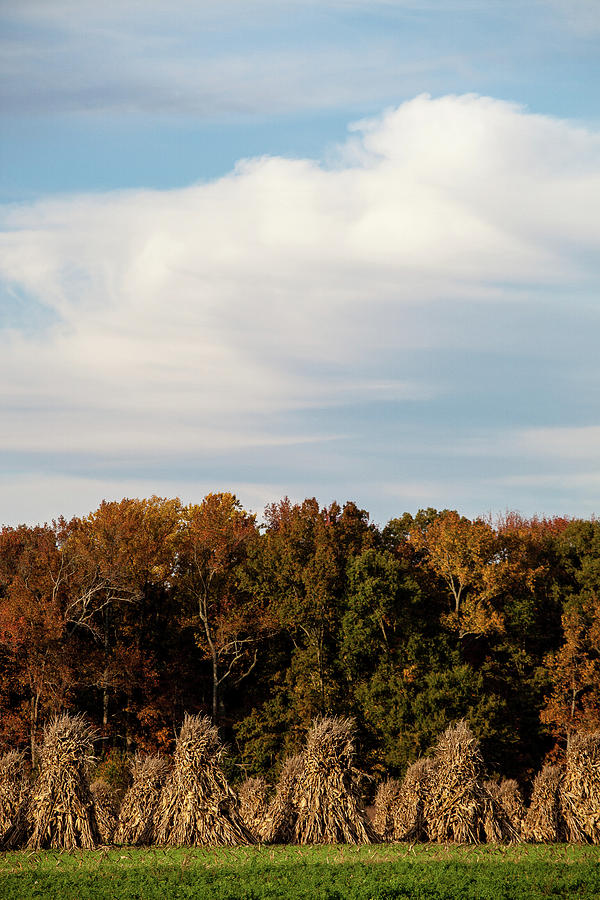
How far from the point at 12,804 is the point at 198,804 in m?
4.59

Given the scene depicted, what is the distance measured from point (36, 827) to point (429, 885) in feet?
31.5

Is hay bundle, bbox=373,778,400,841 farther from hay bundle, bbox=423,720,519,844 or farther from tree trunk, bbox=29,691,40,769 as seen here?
tree trunk, bbox=29,691,40,769

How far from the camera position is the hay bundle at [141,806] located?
25.7 meters

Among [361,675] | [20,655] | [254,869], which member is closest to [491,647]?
[361,675]

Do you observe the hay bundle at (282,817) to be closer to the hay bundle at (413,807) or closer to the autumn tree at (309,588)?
the hay bundle at (413,807)

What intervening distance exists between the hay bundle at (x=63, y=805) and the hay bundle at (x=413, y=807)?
799cm

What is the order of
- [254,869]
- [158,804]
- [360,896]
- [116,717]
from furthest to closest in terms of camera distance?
[116,717], [158,804], [254,869], [360,896]

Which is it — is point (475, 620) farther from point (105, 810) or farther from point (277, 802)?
point (105, 810)

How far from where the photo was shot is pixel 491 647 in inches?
2215

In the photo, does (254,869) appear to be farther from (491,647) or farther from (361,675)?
(491,647)

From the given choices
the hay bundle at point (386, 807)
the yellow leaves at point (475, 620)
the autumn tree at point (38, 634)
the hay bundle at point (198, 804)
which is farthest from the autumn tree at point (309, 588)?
the hay bundle at point (198, 804)

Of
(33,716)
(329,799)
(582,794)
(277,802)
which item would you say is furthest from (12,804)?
(33,716)

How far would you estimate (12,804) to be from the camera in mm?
25109

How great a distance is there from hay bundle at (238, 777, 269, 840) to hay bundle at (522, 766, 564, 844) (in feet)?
23.1
